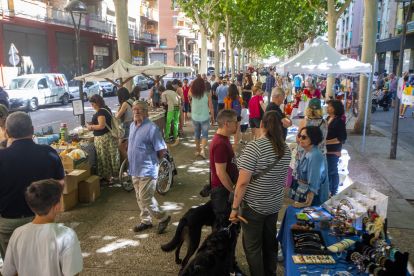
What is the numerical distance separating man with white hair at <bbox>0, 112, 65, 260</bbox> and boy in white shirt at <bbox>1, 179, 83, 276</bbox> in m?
0.85

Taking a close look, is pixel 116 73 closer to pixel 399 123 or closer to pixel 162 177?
pixel 162 177

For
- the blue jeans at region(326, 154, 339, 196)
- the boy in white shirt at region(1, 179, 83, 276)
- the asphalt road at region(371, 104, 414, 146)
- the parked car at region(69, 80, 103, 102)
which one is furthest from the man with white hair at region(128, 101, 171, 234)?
the parked car at region(69, 80, 103, 102)

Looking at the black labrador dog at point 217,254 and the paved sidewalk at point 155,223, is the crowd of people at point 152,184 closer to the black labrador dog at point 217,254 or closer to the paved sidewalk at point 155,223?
the black labrador dog at point 217,254

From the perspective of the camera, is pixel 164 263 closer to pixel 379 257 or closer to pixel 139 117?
pixel 139 117

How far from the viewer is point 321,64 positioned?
9172 mm

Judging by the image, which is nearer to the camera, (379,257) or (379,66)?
(379,257)

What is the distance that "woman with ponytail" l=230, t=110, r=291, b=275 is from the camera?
118 inches

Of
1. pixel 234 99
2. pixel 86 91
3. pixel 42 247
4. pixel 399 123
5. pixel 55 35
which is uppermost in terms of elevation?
pixel 55 35

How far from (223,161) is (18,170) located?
1920 mm

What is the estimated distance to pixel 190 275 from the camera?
2684mm

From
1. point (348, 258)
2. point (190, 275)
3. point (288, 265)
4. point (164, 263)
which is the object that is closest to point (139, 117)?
point (164, 263)

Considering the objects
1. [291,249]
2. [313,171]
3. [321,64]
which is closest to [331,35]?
[321,64]

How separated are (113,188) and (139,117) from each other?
269cm

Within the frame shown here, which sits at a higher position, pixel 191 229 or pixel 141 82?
pixel 141 82
